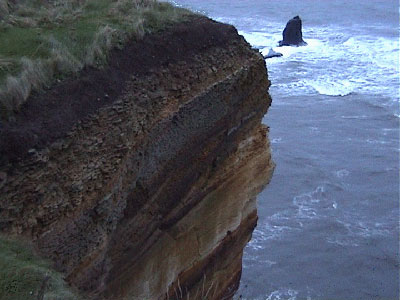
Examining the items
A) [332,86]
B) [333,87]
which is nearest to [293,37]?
[332,86]

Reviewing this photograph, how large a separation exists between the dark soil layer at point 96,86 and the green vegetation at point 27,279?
117 centimetres

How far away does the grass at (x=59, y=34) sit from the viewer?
27.2ft

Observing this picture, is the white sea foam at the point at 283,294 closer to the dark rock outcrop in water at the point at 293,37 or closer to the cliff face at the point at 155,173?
the cliff face at the point at 155,173

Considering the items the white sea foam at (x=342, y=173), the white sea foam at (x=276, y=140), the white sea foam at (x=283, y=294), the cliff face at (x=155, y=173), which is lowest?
the white sea foam at (x=283, y=294)

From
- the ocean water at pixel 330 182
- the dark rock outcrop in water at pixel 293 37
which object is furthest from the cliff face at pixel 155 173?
the dark rock outcrop in water at pixel 293 37

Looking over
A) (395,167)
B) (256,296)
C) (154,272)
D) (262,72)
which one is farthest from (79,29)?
(395,167)

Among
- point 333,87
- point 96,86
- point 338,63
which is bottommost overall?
point 338,63

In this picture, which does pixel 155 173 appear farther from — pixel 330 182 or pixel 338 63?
pixel 338 63

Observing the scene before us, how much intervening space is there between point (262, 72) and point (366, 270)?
25.2 ft

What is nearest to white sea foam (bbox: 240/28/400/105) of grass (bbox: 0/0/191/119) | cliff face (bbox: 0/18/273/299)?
cliff face (bbox: 0/18/273/299)

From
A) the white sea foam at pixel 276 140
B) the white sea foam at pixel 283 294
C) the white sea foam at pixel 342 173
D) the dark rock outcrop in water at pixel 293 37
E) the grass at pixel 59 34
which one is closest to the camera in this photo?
the grass at pixel 59 34

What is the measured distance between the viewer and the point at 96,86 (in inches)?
344

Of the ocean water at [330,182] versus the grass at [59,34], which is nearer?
the grass at [59,34]

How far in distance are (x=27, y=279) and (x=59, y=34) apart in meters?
4.55
